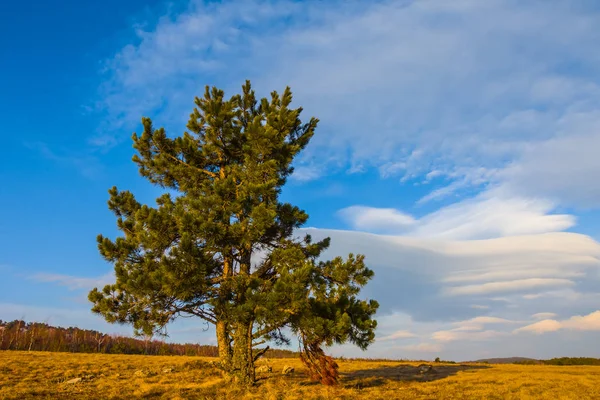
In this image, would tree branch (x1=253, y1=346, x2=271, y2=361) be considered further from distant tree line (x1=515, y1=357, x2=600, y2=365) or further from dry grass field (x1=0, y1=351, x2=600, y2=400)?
distant tree line (x1=515, y1=357, x2=600, y2=365)

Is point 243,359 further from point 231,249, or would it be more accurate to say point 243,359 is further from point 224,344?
point 231,249

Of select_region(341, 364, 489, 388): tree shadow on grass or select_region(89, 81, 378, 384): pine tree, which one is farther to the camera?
select_region(341, 364, 489, 388): tree shadow on grass

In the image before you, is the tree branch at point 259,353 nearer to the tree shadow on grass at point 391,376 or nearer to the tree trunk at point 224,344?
the tree trunk at point 224,344

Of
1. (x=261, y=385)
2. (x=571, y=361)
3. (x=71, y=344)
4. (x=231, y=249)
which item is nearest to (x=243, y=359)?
(x=261, y=385)

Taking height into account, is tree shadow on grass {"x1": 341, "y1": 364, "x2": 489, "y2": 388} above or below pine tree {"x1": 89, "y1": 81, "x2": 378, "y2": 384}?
below

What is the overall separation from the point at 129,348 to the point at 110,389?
160 ft

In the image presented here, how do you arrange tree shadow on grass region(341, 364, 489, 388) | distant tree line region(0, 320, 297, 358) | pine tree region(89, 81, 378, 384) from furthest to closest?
distant tree line region(0, 320, 297, 358) → tree shadow on grass region(341, 364, 489, 388) → pine tree region(89, 81, 378, 384)

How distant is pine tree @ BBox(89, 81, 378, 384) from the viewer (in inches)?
580

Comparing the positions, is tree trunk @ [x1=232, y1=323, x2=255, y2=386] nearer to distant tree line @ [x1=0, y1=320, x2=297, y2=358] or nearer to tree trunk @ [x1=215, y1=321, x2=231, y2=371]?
tree trunk @ [x1=215, y1=321, x2=231, y2=371]

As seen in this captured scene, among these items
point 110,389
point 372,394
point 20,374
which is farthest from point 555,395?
point 20,374

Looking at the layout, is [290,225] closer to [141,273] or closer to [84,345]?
[141,273]

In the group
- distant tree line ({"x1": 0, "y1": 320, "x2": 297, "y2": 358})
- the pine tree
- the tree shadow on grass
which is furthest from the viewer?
distant tree line ({"x1": 0, "y1": 320, "x2": 297, "y2": 358})

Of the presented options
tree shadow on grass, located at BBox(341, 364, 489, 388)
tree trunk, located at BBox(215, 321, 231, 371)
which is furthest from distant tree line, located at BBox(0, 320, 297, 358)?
tree trunk, located at BBox(215, 321, 231, 371)

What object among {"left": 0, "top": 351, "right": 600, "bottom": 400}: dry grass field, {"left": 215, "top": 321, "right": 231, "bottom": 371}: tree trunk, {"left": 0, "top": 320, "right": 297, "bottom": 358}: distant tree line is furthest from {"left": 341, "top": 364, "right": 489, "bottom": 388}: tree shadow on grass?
{"left": 0, "top": 320, "right": 297, "bottom": 358}: distant tree line
